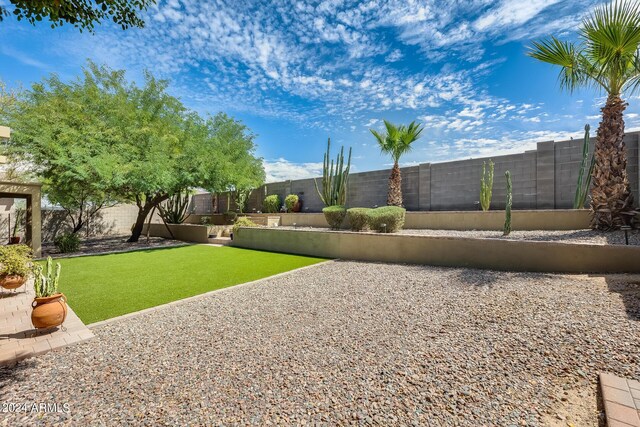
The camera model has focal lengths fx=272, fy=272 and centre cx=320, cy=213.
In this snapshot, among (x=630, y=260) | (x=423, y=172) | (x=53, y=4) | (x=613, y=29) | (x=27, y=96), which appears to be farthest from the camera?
(x=423, y=172)

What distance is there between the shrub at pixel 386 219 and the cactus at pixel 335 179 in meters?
4.91

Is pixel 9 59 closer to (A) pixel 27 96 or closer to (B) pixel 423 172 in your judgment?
(A) pixel 27 96

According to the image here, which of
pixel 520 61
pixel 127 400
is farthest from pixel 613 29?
pixel 127 400

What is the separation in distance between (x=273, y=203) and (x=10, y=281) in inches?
540

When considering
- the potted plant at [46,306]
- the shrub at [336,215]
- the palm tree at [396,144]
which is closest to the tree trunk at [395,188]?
the palm tree at [396,144]

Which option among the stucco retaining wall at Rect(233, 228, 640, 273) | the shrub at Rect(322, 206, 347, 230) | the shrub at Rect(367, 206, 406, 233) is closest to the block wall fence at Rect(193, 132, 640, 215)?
the shrub at Rect(322, 206, 347, 230)

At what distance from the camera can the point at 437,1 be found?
7137 millimetres

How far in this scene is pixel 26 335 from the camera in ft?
12.7

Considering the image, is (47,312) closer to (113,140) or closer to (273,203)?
(113,140)

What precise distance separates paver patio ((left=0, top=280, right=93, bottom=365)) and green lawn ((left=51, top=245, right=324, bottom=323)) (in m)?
0.42

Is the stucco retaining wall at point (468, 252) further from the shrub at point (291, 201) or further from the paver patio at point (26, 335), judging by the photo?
the shrub at point (291, 201)

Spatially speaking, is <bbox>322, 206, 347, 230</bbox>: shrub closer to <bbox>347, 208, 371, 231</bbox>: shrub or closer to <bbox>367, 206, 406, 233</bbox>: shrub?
<bbox>347, 208, 371, 231</bbox>: shrub

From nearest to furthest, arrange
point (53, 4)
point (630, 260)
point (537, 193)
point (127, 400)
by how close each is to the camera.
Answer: point (127, 400)
point (53, 4)
point (630, 260)
point (537, 193)

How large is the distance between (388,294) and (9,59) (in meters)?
10.8
